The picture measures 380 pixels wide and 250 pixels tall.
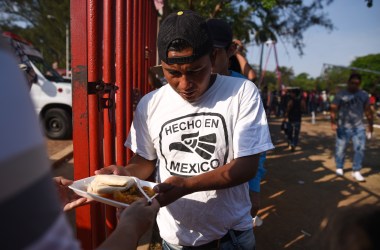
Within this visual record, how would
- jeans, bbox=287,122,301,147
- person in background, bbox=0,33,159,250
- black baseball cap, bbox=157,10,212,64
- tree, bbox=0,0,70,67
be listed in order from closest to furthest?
person in background, bbox=0,33,159,250 < black baseball cap, bbox=157,10,212,64 < jeans, bbox=287,122,301,147 < tree, bbox=0,0,70,67

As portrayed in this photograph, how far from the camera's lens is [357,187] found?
6438 millimetres

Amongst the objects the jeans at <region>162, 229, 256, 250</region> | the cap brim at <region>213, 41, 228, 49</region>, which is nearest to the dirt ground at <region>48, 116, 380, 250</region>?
the jeans at <region>162, 229, 256, 250</region>

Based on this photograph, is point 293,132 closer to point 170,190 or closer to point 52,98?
point 52,98

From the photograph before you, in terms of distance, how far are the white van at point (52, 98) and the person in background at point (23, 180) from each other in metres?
8.54

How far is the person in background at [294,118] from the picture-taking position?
1005 cm

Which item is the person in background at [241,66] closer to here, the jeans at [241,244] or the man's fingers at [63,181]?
the jeans at [241,244]

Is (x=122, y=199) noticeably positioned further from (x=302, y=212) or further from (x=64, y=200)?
(x=302, y=212)

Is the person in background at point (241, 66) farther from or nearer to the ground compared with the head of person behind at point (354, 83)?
farther from the ground

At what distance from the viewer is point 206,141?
1.64m

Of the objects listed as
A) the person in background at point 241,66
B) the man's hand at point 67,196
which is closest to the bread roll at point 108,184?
the man's hand at point 67,196

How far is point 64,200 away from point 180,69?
34.1 inches

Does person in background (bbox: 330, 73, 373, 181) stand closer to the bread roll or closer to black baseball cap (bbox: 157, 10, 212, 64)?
black baseball cap (bbox: 157, 10, 212, 64)

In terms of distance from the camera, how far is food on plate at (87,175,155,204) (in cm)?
142

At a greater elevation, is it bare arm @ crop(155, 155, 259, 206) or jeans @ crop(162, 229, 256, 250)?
bare arm @ crop(155, 155, 259, 206)
